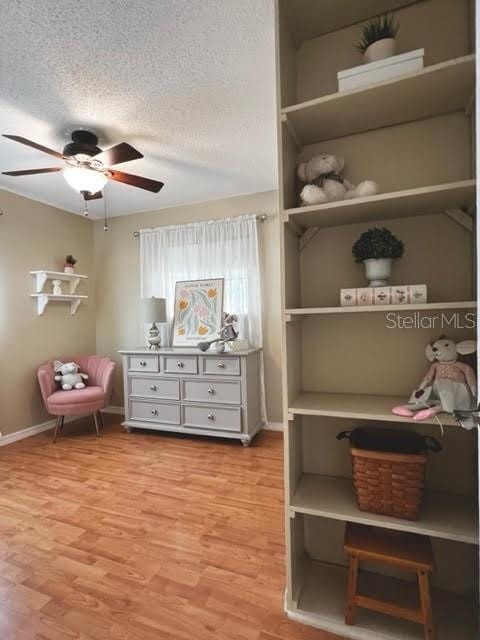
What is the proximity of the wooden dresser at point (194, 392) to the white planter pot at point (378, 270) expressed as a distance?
5.97ft

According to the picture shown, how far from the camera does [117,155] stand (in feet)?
6.63

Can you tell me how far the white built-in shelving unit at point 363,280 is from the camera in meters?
1.14

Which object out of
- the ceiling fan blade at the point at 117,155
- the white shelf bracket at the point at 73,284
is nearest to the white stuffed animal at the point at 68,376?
the white shelf bracket at the point at 73,284

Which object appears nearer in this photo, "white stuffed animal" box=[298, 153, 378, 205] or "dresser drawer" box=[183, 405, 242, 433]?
"white stuffed animal" box=[298, 153, 378, 205]

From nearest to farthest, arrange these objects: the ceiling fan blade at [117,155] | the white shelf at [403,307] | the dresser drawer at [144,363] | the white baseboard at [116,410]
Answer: the white shelf at [403,307], the ceiling fan blade at [117,155], the dresser drawer at [144,363], the white baseboard at [116,410]

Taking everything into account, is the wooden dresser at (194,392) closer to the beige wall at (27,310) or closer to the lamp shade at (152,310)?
the lamp shade at (152,310)

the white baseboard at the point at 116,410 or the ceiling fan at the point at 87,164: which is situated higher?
the ceiling fan at the point at 87,164

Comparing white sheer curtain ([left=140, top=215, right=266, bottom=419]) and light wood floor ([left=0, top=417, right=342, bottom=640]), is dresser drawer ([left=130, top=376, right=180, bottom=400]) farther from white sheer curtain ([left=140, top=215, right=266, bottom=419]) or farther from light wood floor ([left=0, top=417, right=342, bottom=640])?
white sheer curtain ([left=140, top=215, right=266, bottom=419])

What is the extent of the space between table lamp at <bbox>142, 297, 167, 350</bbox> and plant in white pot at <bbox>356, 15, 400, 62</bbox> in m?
2.66

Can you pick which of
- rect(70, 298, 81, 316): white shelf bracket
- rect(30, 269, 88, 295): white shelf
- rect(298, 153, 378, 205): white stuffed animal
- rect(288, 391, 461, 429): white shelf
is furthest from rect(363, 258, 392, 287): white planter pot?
rect(70, 298, 81, 316): white shelf bracket

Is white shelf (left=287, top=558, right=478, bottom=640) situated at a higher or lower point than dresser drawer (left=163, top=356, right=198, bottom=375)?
lower

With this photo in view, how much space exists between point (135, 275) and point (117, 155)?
2.09 metres

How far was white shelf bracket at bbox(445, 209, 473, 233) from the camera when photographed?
3.87ft

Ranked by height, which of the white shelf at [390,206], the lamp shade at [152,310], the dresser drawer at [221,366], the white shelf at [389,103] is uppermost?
the white shelf at [389,103]
